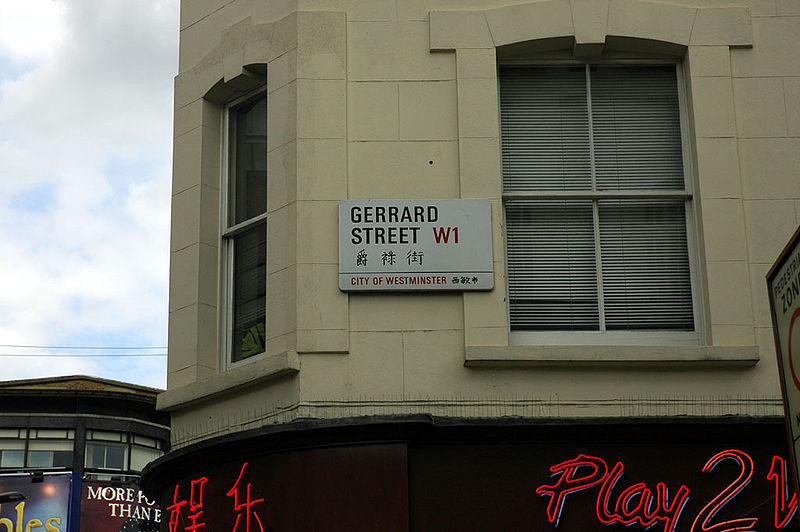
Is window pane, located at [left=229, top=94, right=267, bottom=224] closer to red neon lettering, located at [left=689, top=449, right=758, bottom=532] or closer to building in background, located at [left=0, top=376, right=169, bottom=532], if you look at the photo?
red neon lettering, located at [left=689, top=449, right=758, bottom=532]

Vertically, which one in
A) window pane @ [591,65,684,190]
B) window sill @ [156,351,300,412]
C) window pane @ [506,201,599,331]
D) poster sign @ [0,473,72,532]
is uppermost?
poster sign @ [0,473,72,532]

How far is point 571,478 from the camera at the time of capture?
35.1ft

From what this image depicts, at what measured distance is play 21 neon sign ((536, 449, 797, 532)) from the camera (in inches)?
416

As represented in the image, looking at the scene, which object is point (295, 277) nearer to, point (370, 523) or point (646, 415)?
point (370, 523)

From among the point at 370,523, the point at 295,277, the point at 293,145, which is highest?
the point at 293,145

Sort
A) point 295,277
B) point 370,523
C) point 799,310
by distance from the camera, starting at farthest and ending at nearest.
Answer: point 295,277, point 370,523, point 799,310

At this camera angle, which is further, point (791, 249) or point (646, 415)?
point (646, 415)

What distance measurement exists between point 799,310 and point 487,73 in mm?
5747

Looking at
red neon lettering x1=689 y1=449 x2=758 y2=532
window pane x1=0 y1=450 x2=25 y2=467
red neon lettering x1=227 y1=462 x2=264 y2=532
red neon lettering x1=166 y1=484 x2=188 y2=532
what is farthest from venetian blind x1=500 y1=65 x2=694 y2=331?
window pane x1=0 y1=450 x2=25 y2=467

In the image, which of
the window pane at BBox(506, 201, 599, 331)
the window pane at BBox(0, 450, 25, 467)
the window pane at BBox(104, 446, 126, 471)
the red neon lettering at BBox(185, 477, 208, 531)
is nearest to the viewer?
the red neon lettering at BBox(185, 477, 208, 531)

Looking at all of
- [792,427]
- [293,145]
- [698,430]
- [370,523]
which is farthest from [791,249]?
[293,145]

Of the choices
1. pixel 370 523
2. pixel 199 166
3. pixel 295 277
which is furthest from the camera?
pixel 199 166

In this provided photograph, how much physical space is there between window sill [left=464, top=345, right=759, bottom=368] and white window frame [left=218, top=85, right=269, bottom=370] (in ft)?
7.84

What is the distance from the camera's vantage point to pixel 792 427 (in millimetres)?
7113
